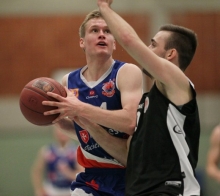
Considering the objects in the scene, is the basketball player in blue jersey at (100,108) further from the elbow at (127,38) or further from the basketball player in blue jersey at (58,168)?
the basketball player in blue jersey at (58,168)

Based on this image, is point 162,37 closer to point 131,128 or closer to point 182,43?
point 182,43

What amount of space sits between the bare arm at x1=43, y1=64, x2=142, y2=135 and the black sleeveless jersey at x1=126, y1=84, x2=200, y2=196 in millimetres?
387

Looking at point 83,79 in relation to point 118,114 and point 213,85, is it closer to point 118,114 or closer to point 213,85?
point 118,114

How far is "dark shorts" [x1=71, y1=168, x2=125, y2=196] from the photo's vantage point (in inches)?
210

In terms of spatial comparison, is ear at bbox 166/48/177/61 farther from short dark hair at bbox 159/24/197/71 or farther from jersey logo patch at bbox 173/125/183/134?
jersey logo patch at bbox 173/125/183/134

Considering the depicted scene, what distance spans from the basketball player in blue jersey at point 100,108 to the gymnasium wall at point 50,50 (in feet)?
24.2

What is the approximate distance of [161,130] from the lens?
4566 mm

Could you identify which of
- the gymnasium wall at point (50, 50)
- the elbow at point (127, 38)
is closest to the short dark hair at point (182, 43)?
the elbow at point (127, 38)

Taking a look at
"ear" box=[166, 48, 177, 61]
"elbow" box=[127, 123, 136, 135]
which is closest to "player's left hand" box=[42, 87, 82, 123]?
"elbow" box=[127, 123, 136, 135]

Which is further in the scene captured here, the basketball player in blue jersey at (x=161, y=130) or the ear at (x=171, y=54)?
the ear at (x=171, y=54)

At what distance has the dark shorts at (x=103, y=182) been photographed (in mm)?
5332

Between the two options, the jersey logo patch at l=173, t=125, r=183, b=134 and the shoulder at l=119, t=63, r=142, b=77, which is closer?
the jersey logo patch at l=173, t=125, r=183, b=134

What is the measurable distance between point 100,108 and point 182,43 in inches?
39.0

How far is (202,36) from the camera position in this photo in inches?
532
